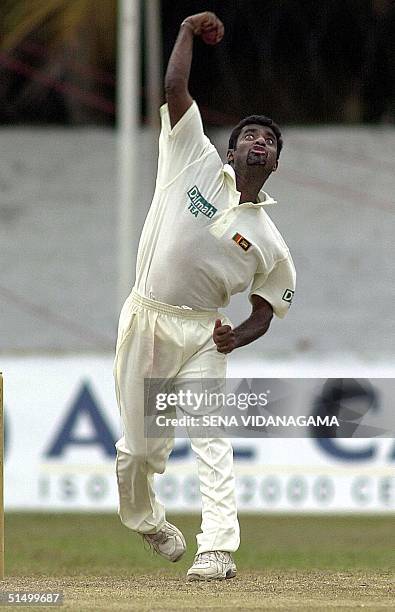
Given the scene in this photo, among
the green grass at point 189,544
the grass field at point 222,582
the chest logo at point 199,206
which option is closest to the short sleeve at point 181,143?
the chest logo at point 199,206

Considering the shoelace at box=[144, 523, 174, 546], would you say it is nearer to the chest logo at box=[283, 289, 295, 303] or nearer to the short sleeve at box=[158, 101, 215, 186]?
the chest logo at box=[283, 289, 295, 303]

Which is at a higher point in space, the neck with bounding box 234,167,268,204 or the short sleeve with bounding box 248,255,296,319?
the neck with bounding box 234,167,268,204

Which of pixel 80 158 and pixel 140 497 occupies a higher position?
pixel 80 158

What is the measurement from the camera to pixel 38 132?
18.0 metres

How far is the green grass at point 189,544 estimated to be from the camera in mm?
8586

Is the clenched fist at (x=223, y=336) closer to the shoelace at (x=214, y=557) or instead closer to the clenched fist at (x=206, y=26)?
the shoelace at (x=214, y=557)

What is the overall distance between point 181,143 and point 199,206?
287 millimetres

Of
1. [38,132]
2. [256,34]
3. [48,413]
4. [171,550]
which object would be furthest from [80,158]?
[171,550]

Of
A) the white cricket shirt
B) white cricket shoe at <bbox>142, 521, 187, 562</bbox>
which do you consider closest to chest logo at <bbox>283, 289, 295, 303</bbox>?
the white cricket shirt

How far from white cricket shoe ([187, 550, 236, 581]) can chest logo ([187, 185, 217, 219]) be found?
146cm

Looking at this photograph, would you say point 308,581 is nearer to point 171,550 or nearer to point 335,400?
point 171,550

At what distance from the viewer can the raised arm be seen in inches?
266

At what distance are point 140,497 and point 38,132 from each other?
11264 mm

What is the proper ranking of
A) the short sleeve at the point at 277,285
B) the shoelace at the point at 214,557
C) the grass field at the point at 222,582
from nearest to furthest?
the grass field at the point at 222,582, the shoelace at the point at 214,557, the short sleeve at the point at 277,285
